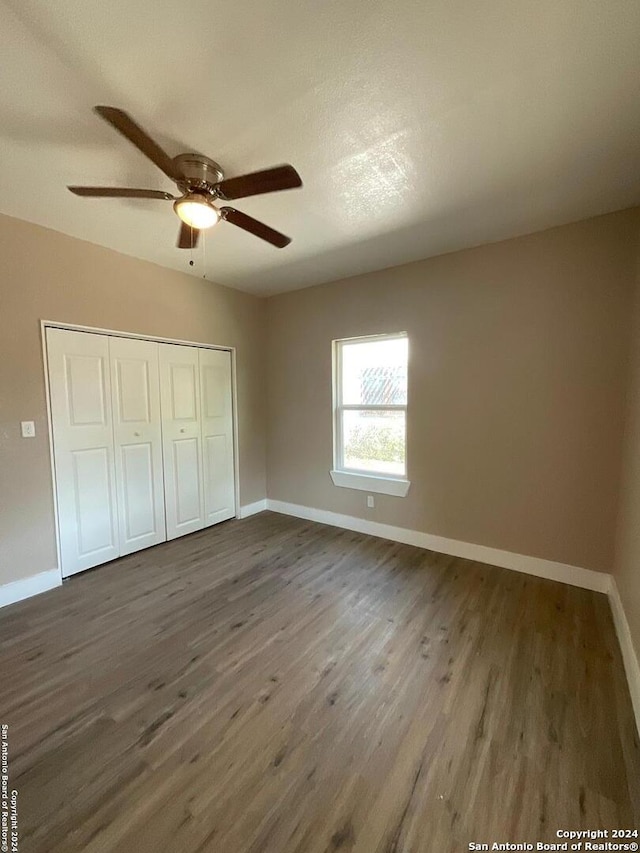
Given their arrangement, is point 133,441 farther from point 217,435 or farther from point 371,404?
point 371,404

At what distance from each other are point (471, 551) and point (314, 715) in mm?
2027

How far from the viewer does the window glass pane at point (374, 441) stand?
350 cm

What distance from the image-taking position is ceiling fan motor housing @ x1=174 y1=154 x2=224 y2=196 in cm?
174

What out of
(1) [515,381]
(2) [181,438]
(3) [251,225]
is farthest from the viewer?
(2) [181,438]

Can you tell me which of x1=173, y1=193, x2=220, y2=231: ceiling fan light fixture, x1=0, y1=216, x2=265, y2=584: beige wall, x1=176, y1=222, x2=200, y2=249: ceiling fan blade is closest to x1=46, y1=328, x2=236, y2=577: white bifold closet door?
x1=0, y1=216, x2=265, y2=584: beige wall

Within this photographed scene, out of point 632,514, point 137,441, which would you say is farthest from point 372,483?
point 137,441

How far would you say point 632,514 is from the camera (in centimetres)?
202

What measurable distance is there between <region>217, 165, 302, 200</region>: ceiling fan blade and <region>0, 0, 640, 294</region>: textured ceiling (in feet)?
0.83

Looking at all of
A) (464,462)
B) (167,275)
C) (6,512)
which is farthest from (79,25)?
(464,462)

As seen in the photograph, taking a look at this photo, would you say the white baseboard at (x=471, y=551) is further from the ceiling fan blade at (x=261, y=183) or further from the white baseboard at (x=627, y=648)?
the ceiling fan blade at (x=261, y=183)

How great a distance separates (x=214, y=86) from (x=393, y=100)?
2.40 feet

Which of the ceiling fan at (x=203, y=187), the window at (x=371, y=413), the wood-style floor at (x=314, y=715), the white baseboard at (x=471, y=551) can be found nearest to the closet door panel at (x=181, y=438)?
the wood-style floor at (x=314, y=715)

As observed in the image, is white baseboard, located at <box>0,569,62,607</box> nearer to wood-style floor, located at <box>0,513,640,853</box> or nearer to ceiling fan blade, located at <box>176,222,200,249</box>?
wood-style floor, located at <box>0,513,640,853</box>

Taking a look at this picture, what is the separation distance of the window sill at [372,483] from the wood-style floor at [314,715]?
36.4 inches
